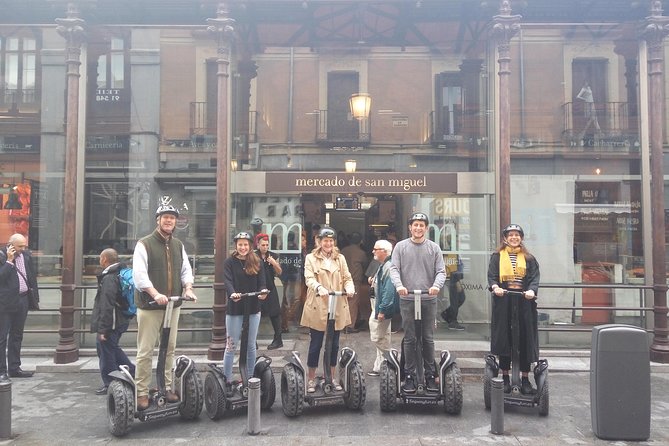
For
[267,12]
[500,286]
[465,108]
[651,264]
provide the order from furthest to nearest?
[465,108] → [267,12] → [651,264] → [500,286]

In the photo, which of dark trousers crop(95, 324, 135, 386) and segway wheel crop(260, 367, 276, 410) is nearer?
segway wheel crop(260, 367, 276, 410)

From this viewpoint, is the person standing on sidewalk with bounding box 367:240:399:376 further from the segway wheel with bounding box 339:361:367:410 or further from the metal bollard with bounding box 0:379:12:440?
the metal bollard with bounding box 0:379:12:440

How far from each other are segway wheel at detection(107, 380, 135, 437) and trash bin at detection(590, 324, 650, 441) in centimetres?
433

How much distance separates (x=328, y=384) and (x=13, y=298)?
432cm

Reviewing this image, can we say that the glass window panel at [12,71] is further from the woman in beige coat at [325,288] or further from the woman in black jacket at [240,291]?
the woman in beige coat at [325,288]

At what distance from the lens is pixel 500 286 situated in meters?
5.18

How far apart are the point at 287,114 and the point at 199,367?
4.61 m

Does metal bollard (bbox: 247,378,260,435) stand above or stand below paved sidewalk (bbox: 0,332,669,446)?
above

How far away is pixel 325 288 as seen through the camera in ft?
16.3

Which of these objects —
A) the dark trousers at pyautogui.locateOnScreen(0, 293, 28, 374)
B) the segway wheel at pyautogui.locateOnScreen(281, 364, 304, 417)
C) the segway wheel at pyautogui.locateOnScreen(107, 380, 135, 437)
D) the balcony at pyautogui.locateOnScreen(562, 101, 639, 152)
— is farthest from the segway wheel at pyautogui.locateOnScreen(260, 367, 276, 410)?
the balcony at pyautogui.locateOnScreen(562, 101, 639, 152)

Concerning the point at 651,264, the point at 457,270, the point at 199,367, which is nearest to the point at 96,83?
the point at 199,367

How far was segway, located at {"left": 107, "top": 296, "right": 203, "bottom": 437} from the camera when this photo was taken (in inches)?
170

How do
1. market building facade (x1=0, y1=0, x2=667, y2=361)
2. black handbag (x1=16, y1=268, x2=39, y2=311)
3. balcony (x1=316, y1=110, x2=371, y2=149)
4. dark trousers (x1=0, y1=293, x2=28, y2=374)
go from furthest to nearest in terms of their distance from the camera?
balcony (x1=316, y1=110, x2=371, y2=149), market building facade (x1=0, y1=0, x2=667, y2=361), black handbag (x1=16, y1=268, x2=39, y2=311), dark trousers (x1=0, y1=293, x2=28, y2=374)

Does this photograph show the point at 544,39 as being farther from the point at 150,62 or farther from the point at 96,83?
the point at 96,83
